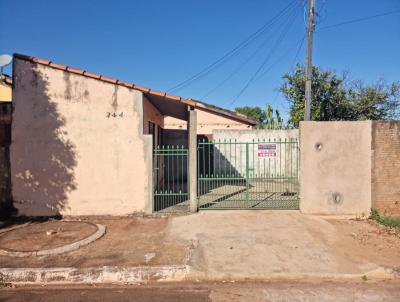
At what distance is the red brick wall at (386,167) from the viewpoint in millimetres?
8273

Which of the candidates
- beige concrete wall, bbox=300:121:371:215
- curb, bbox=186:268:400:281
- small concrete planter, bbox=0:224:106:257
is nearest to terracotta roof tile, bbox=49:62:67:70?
small concrete planter, bbox=0:224:106:257

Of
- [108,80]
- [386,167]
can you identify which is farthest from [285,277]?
[108,80]

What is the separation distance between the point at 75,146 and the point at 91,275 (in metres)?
4.10

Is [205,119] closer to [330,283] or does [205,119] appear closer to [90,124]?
[90,124]

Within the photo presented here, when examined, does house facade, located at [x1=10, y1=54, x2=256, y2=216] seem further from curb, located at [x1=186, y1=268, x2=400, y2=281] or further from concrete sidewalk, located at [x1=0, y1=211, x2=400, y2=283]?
curb, located at [x1=186, y1=268, x2=400, y2=281]

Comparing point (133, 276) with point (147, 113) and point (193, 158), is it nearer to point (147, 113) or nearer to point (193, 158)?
point (193, 158)

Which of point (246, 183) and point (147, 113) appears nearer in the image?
point (246, 183)

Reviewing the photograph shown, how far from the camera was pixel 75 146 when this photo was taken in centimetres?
836

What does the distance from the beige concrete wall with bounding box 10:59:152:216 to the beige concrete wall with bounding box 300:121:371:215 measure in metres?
4.16

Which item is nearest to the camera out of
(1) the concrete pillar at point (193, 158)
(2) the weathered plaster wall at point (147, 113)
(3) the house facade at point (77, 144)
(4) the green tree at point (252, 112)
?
(3) the house facade at point (77, 144)

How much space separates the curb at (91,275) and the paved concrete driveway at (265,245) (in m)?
0.51

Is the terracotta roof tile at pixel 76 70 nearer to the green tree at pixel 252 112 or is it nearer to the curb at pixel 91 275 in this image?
the curb at pixel 91 275

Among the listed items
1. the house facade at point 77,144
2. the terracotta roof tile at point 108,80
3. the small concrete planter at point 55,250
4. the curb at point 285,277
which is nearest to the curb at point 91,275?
the curb at point 285,277

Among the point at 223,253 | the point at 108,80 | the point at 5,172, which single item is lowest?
the point at 223,253
